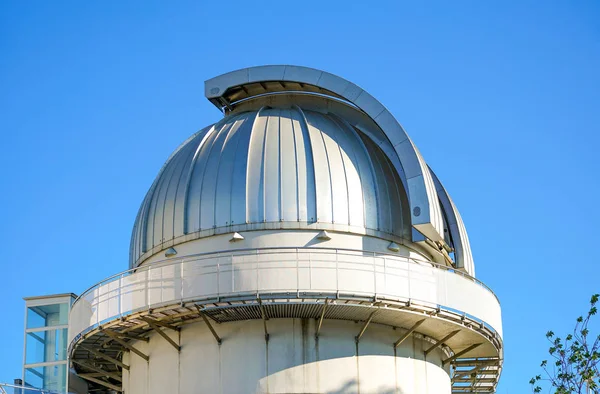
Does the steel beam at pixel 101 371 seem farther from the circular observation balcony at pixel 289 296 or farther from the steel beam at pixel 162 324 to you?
the steel beam at pixel 162 324

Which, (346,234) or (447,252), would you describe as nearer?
(346,234)

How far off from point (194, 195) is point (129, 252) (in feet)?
12.3

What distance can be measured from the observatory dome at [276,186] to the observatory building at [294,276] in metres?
0.04

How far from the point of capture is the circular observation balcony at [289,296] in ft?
88.7

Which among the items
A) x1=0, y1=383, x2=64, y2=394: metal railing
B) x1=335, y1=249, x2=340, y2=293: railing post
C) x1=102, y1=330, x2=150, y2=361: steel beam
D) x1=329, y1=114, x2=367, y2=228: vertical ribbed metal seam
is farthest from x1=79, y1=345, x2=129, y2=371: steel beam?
x1=329, y1=114, x2=367, y2=228: vertical ribbed metal seam

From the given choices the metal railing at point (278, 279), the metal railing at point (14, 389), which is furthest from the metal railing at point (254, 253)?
the metal railing at point (14, 389)

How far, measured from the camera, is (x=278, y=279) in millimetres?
27047

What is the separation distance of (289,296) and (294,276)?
0.50m

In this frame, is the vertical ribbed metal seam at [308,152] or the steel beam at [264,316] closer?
the steel beam at [264,316]

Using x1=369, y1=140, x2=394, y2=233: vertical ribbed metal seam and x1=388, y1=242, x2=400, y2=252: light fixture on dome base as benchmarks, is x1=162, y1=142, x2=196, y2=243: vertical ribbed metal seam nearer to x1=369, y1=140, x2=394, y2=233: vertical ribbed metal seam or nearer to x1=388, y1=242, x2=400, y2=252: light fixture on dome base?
x1=369, y1=140, x2=394, y2=233: vertical ribbed metal seam

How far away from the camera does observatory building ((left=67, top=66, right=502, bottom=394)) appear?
27406 millimetres

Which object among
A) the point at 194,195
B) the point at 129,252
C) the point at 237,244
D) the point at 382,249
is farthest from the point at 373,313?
the point at 129,252

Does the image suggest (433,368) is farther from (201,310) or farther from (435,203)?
(201,310)

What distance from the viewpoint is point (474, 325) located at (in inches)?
1140
